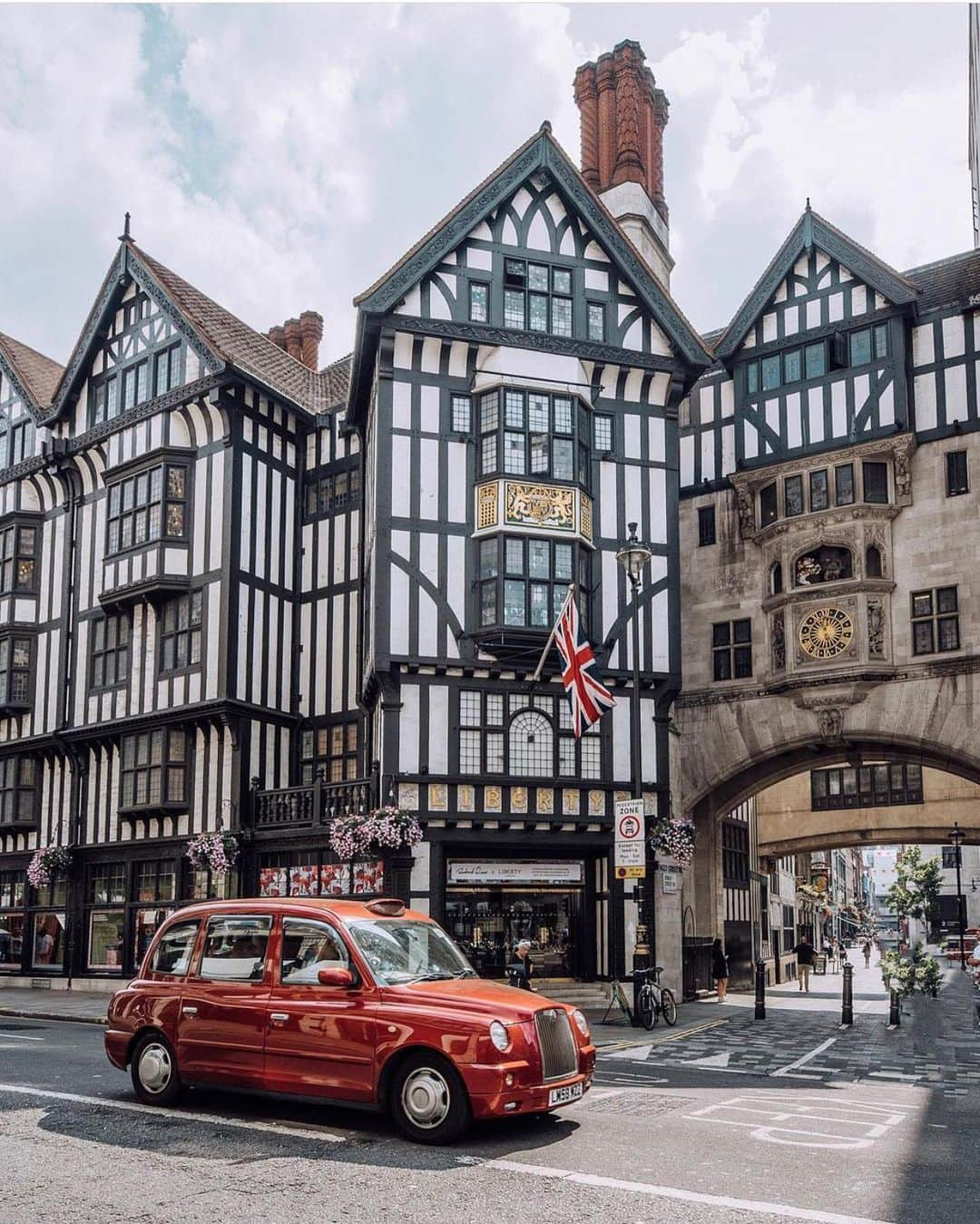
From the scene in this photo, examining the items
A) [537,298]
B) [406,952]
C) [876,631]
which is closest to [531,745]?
[876,631]

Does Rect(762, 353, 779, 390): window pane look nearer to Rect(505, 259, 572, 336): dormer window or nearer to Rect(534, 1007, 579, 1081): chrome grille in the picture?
Rect(505, 259, 572, 336): dormer window

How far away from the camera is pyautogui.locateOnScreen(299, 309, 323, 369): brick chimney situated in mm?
40406

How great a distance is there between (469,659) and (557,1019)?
17.0 metres

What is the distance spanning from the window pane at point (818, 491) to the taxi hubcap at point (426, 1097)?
2192cm

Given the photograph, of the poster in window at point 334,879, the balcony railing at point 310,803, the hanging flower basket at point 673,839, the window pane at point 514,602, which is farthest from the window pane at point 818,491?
the poster in window at point 334,879

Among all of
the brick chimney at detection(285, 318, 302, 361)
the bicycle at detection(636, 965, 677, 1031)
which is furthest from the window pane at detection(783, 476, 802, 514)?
the brick chimney at detection(285, 318, 302, 361)

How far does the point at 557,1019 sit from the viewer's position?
1007 centimetres

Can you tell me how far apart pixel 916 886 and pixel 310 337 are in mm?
61225

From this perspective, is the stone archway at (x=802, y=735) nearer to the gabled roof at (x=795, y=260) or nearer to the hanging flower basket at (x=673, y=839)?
the hanging flower basket at (x=673, y=839)

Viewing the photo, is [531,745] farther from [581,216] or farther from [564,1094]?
[564,1094]

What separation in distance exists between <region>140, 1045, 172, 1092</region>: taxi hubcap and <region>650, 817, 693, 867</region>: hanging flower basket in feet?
55.8

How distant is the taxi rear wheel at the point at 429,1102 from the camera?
932 cm

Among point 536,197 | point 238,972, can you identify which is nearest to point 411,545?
point 536,197

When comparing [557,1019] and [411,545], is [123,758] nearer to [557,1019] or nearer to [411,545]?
[411,545]
